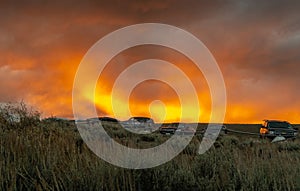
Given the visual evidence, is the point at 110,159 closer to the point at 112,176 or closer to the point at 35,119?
the point at 112,176

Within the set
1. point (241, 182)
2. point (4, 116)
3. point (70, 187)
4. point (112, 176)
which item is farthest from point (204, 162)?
point (4, 116)

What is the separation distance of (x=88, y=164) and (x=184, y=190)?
6.30ft

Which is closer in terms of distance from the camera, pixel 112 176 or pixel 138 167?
pixel 112 176

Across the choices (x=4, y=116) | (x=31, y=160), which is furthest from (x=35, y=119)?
Answer: (x=31, y=160)

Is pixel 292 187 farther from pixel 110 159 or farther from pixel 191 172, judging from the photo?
pixel 110 159

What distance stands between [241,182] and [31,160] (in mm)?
4490

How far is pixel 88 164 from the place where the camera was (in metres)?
8.66

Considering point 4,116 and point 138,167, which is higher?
point 4,116

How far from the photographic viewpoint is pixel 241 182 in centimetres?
820

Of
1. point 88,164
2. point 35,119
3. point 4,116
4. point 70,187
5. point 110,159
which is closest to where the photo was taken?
point 70,187

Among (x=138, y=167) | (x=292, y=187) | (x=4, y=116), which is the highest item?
(x=4, y=116)

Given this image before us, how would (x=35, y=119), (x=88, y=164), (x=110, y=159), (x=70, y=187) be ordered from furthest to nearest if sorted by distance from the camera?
(x=35, y=119) → (x=110, y=159) → (x=88, y=164) → (x=70, y=187)

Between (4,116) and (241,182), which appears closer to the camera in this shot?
(241,182)

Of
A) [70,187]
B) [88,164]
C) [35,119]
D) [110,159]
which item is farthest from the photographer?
[35,119]
